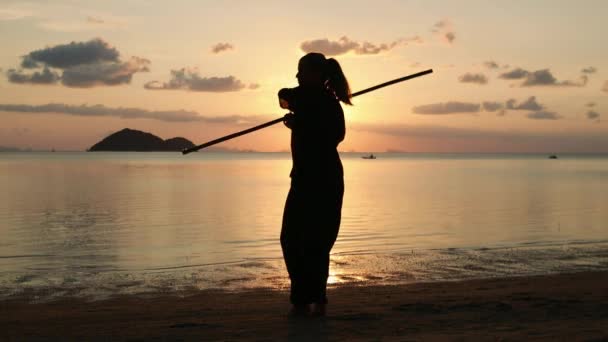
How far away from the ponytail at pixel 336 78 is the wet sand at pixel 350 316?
1.88m

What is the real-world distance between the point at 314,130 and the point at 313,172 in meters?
0.35

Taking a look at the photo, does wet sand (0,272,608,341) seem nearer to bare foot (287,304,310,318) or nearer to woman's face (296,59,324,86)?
bare foot (287,304,310,318)

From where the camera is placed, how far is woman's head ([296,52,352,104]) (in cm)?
600

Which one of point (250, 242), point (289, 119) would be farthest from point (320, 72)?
point (250, 242)

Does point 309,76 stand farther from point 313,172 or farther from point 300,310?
point 300,310

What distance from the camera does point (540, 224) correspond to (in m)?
20.7

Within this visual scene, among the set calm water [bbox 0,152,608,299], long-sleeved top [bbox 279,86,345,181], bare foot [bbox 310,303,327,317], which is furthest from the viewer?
calm water [bbox 0,152,608,299]

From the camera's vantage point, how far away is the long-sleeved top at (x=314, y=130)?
5953 mm

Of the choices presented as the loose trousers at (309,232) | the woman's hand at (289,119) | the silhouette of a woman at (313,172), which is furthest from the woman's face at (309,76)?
the loose trousers at (309,232)

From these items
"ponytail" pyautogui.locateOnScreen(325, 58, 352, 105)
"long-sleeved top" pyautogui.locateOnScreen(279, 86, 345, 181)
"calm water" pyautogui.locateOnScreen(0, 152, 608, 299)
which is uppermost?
"ponytail" pyautogui.locateOnScreen(325, 58, 352, 105)

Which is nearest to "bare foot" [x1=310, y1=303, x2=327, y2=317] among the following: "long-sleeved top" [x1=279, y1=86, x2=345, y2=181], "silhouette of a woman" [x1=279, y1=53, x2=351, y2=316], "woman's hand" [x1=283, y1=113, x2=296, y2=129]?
"silhouette of a woman" [x1=279, y1=53, x2=351, y2=316]

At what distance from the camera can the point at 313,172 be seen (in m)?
6.02

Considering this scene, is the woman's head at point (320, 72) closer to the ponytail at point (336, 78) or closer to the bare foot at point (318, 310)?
the ponytail at point (336, 78)

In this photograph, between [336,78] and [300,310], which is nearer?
[336,78]
